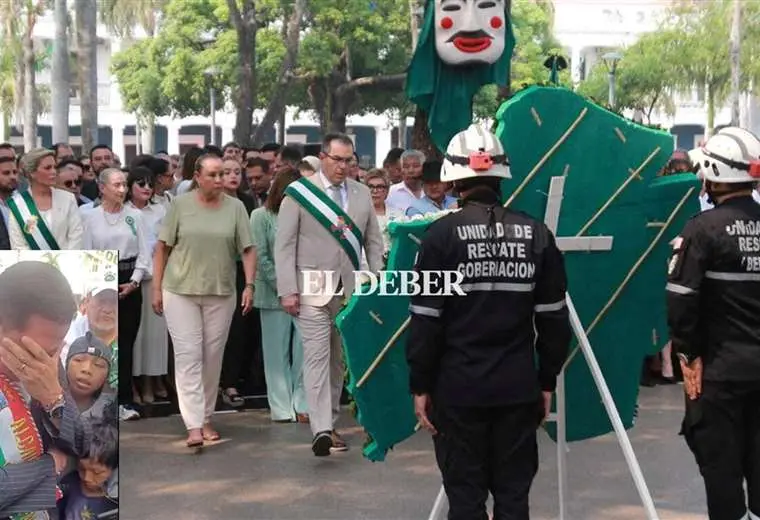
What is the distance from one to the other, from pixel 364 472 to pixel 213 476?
2.94ft

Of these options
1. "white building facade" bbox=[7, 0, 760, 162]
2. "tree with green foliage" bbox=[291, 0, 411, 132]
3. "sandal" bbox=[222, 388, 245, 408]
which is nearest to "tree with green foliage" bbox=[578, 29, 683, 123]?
"white building facade" bbox=[7, 0, 760, 162]

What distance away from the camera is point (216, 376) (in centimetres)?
858

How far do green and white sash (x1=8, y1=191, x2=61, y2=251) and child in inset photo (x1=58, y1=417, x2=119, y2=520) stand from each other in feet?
10.1

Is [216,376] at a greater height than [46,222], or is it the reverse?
[46,222]

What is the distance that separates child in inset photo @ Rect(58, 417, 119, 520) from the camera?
520cm

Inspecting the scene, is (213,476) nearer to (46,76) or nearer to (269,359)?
(269,359)

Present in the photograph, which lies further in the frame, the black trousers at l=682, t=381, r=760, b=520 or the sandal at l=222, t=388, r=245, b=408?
the sandal at l=222, t=388, r=245, b=408

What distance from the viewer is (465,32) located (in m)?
8.02

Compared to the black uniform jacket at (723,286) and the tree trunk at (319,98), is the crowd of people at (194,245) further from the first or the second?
the tree trunk at (319,98)

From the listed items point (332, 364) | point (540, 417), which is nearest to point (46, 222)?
point (332, 364)

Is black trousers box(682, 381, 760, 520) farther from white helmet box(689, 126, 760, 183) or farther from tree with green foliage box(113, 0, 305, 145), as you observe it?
tree with green foliage box(113, 0, 305, 145)

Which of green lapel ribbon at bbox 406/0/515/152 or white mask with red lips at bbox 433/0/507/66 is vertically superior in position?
white mask with red lips at bbox 433/0/507/66

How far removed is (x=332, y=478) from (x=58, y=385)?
8.79 feet

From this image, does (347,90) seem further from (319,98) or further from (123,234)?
(123,234)
